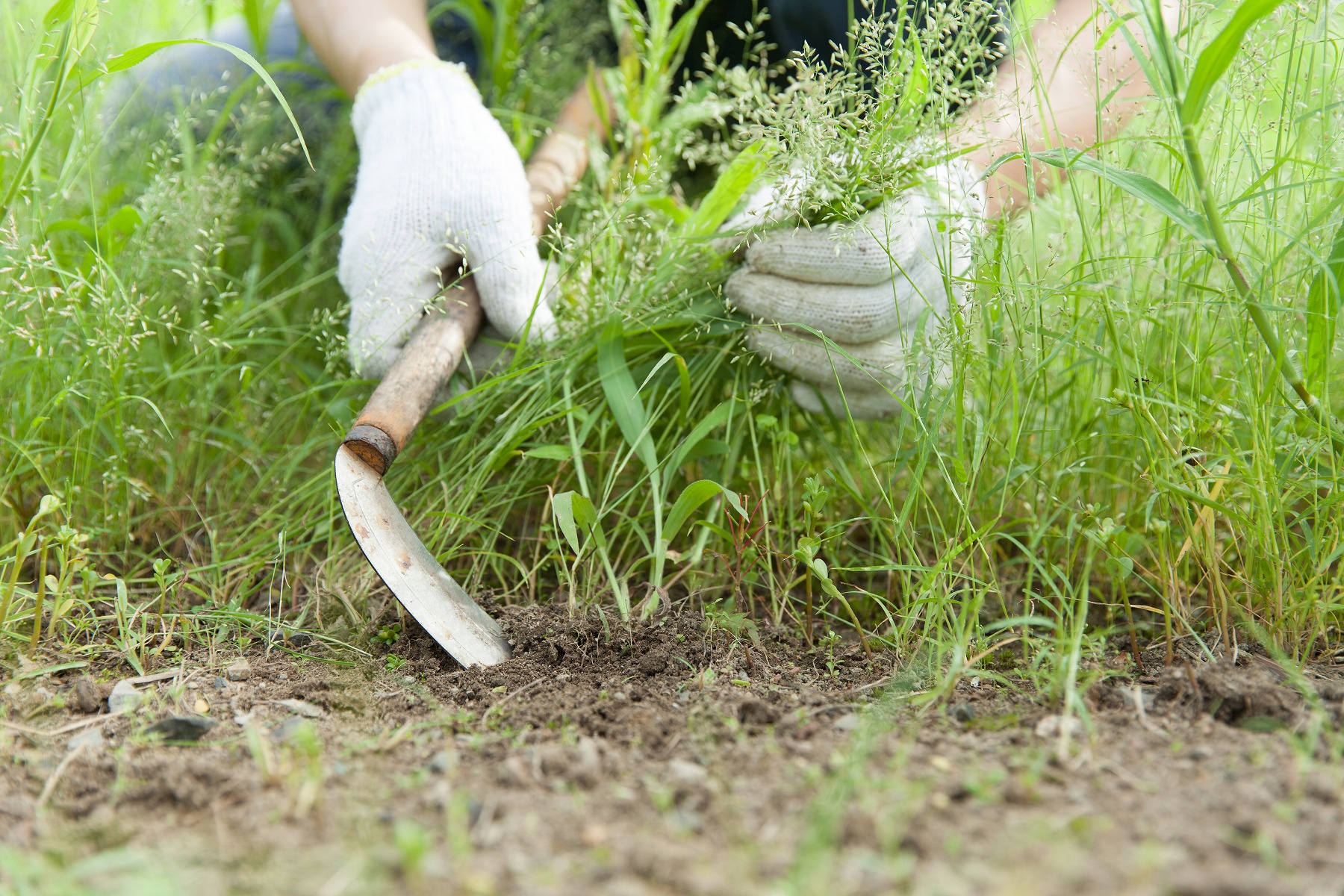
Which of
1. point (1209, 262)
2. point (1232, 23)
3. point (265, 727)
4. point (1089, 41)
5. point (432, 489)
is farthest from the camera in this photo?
point (1089, 41)

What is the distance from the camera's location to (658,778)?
0.89 meters

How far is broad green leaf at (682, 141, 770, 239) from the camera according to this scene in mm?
1453

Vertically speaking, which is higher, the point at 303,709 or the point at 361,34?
the point at 361,34

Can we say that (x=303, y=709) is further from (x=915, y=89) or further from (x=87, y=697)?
(x=915, y=89)

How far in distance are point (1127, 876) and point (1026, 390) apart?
0.81m

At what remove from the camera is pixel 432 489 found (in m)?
1.55

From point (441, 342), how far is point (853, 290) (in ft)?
2.33

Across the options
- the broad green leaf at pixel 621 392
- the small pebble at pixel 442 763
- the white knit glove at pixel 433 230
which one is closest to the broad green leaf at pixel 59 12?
the white knit glove at pixel 433 230

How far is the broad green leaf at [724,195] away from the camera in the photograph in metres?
1.45

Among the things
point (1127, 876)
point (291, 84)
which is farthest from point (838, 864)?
point (291, 84)

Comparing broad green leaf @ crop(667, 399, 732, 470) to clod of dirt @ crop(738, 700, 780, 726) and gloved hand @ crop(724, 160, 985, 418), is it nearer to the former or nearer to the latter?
gloved hand @ crop(724, 160, 985, 418)

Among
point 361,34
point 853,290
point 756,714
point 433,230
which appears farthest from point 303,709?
point 361,34

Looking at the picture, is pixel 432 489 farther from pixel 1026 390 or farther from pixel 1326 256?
pixel 1326 256

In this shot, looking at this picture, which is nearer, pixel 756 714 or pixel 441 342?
pixel 756 714
